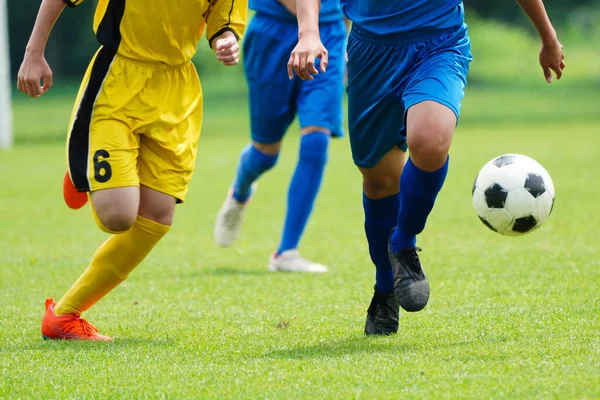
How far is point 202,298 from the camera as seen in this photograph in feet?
18.7

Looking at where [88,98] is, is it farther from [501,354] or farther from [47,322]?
[501,354]

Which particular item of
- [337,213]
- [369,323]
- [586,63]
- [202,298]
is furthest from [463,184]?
[586,63]

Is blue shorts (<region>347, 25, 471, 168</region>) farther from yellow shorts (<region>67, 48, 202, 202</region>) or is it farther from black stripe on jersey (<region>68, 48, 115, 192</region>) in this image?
black stripe on jersey (<region>68, 48, 115, 192</region>)

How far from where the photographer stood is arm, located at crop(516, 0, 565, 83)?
4.23 meters

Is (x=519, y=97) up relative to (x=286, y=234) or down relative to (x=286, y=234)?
down

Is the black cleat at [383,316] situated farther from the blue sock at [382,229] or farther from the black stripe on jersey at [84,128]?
the black stripe on jersey at [84,128]

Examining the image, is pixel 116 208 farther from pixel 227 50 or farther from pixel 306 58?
pixel 306 58

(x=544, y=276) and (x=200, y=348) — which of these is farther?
(x=544, y=276)

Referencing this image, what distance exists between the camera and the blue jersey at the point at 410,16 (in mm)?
4164

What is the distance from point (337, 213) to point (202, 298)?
4.18 m

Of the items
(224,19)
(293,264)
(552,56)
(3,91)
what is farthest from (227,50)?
(3,91)

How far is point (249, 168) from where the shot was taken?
7090 mm

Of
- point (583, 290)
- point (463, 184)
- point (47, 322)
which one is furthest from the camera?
point (463, 184)

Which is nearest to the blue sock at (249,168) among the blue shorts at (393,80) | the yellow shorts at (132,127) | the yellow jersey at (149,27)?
the yellow shorts at (132,127)
